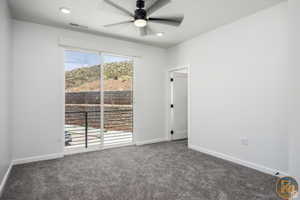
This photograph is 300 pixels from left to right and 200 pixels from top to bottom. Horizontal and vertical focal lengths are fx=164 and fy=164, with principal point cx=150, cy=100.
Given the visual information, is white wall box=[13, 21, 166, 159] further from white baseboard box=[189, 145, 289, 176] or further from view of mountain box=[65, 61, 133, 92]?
white baseboard box=[189, 145, 289, 176]

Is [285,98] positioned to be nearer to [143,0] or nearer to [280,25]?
[280,25]

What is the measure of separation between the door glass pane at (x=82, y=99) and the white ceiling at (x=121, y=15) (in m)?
0.69

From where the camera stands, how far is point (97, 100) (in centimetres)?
392

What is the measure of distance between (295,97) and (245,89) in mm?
1078

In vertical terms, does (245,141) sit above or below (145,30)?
below

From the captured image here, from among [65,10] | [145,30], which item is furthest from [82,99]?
[145,30]

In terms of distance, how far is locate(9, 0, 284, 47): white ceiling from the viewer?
8.32 feet

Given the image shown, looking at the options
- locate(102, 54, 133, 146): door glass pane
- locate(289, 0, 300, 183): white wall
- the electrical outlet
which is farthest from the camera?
locate(102, 54, 133, 146): door glass pane

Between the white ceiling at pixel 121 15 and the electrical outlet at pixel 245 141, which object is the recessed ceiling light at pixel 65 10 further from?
the electrical outlet at pixel 245 141

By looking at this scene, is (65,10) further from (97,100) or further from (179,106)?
(179,106)

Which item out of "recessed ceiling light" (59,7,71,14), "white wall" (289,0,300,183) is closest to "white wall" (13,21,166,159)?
"recessed ceiling light" (59,7,71,14)

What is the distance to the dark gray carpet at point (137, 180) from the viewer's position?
A: 81.0 inches

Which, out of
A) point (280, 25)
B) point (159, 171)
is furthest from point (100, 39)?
point (280, 25)

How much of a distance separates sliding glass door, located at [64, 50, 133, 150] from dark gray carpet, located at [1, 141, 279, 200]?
0.57 m
